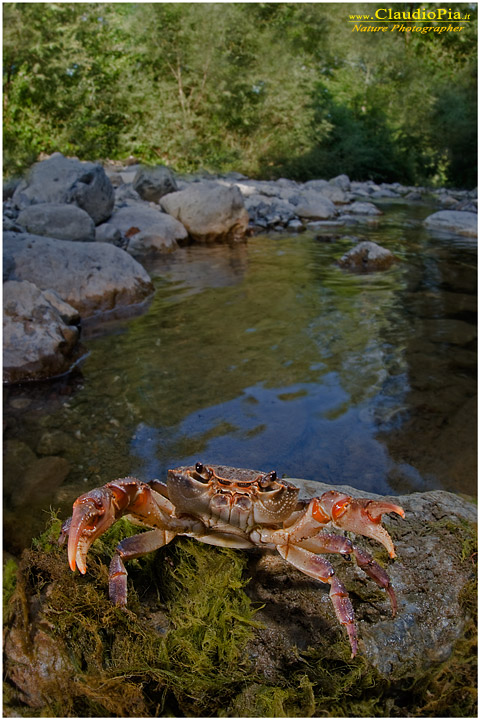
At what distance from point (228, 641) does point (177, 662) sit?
0.82 feet

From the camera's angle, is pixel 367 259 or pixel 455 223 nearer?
pixel 367 259

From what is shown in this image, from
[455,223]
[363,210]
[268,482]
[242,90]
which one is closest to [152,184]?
[363,210]

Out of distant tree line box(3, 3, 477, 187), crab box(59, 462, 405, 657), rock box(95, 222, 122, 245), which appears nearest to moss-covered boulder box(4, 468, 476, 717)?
crab box(59, 462, 405, 657)

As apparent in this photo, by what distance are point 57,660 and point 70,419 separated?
135 inches

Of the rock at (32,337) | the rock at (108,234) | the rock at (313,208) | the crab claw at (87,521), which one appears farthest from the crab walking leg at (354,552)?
the rock at (313,208)

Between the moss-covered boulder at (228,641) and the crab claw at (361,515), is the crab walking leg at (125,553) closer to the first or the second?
the moss-covered boulder at (228,641)

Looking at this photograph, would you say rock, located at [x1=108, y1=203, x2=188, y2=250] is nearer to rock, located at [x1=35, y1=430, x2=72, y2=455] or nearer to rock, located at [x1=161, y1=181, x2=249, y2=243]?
rock, located at [x1=161, y1=181, x2=249, y2=243]

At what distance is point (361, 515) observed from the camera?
2840 millimetres

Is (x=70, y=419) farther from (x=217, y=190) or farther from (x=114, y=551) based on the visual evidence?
(x=217, y=190)

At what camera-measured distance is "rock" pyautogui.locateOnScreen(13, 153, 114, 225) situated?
1366 centimetres

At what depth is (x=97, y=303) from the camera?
9.28 m

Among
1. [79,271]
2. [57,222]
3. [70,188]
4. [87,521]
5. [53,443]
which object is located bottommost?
[53,443]

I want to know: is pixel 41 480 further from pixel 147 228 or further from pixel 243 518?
pixel 147 228

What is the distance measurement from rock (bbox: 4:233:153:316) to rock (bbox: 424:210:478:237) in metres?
12.1
